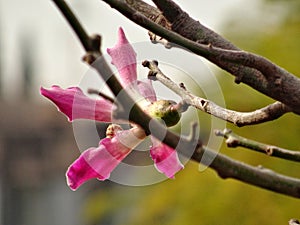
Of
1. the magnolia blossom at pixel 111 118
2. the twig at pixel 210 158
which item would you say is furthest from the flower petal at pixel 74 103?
the twig at pixel 210 158

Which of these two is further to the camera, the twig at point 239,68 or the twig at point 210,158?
the twig at point 239,68

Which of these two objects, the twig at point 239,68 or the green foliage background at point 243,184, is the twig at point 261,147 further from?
the green foliage background at point 243,184

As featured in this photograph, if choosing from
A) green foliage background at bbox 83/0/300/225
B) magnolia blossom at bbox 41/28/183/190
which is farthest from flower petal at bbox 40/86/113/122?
green foliage background at bbox 83/0/300/225

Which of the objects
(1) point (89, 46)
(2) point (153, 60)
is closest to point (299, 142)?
(2) point (153, 60)

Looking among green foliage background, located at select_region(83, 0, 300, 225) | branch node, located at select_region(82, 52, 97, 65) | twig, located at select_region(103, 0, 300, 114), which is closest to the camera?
branch node, located at select_region(82, 52, 97, 65)

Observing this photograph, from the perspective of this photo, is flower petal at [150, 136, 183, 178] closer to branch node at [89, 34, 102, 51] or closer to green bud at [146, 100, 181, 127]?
green bud at [146, 100, 181, 127]

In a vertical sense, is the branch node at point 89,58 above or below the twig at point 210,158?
above
